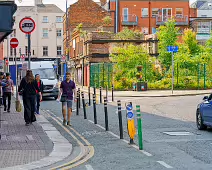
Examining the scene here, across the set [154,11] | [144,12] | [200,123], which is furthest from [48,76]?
[154,11]

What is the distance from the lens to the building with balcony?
83.4 m

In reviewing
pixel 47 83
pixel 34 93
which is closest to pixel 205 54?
pixel 47 83

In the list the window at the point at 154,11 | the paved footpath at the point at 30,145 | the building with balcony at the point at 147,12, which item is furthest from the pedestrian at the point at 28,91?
the window at the point at 154,11

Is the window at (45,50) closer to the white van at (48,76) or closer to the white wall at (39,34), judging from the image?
the white wall at (39,34)

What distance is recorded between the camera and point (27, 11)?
9475 centimetres

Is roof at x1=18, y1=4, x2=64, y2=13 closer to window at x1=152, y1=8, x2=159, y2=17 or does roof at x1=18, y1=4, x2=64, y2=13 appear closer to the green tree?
window at x1=152, y1=8, x2=159, y2=17

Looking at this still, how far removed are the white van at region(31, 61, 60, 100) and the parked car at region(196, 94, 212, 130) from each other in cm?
2072

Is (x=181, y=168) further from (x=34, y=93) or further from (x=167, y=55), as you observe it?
(x=167, y=55)

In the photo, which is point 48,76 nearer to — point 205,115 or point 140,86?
point 140,86

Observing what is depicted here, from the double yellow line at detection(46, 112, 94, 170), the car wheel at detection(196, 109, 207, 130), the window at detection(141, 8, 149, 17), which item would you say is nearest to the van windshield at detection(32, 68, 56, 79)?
the car wheel at detection(196, 109, 207, 130)

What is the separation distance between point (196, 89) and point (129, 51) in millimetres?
7657

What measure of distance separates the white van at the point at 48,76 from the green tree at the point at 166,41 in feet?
64.8

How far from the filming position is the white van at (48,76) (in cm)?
3869

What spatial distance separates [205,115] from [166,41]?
142 feet
